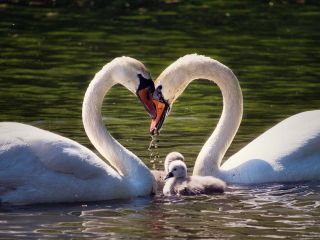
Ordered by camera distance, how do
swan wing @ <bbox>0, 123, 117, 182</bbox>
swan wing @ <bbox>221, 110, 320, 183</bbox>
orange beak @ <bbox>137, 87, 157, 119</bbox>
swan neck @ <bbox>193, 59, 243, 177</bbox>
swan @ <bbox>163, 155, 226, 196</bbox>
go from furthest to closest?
swan neck @ <bbox>193, 59, 243, 177</bbox>
swan wing @ <bbox>221, 110, 320, 183</bbox>
orange beak @ <bbox>137, 87, 157, 119</bbox>
swan @ <bbox>163, 155, 226, 196</bbox>
swan wing @ <bbox>0, 123, 117, 182</bbox>

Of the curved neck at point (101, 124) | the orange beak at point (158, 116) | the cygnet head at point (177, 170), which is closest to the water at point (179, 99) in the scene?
the cygnet head at point (177, 170)

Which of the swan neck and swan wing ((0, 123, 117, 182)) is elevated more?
the swan neck

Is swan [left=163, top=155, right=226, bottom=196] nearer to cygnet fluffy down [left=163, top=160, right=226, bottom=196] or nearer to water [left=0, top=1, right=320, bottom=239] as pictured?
cygnet fluffy down [left=163, top=160, right=226, bottom=196]

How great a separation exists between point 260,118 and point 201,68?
353 cm

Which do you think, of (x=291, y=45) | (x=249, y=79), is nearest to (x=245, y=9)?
(x=291, y=45)

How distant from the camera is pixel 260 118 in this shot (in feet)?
61.3

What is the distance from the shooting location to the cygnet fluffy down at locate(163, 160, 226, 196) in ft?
46.1

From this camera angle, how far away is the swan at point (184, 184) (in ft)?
46.1

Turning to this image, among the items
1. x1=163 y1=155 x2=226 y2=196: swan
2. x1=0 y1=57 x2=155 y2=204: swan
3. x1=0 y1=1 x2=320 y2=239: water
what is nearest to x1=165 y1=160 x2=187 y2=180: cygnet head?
x1=163 y1=155 x2=226 y2=196: swan

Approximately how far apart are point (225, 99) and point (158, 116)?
1.21 meters

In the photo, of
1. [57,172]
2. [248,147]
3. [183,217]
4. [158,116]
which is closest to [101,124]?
[158,116]

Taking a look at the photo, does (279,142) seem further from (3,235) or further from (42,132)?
(3,235)

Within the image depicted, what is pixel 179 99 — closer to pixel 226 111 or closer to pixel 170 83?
pixel 226 111

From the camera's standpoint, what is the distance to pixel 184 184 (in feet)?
46.1
